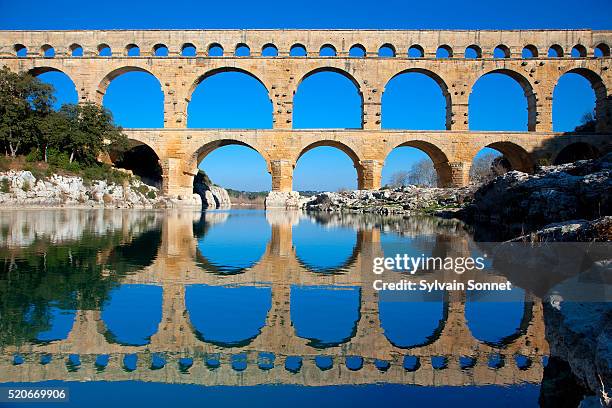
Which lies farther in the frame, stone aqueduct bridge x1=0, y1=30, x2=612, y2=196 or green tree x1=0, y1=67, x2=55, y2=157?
stone aqueduct bridge x1=0, y1=30, x2=612, y2=196

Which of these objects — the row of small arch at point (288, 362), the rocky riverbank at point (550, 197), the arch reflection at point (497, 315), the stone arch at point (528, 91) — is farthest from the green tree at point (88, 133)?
the arch reflection at point (497, 315)

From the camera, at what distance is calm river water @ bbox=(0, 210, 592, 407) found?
2.56 m

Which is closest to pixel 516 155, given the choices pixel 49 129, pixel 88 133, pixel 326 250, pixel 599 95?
pixel 599 95

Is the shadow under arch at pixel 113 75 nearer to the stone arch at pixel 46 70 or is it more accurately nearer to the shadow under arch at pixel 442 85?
the stone arch at pixel 46 70

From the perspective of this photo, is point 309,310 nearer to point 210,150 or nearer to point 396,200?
point 396,200

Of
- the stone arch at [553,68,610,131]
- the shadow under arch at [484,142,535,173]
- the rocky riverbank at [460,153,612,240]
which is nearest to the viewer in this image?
the rocky riverbank at [460,153,612,240]

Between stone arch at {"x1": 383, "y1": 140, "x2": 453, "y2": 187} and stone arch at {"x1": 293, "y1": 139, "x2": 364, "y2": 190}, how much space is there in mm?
1745

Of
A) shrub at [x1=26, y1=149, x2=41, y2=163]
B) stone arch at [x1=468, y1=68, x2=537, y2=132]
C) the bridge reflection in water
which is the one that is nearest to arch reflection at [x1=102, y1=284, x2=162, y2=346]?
the bridge reflection in water

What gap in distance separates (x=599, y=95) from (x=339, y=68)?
15590 millimetres

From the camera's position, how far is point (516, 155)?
91.2 feet

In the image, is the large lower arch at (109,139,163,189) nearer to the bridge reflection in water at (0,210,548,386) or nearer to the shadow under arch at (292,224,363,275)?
the shadow under arch at (292,224,363,275)

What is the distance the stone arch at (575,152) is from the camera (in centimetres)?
2648

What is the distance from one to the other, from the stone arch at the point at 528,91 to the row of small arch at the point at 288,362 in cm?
2705

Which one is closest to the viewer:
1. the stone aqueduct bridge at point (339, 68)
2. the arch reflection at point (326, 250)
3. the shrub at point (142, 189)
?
the arch reflection at point (326, 250)
